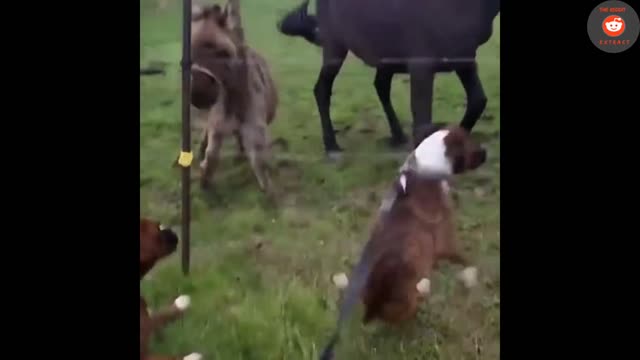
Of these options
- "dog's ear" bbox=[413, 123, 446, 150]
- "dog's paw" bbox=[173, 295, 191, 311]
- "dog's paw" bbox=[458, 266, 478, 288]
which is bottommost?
"dog's paw" bbox=[173, 295, 191, 311]

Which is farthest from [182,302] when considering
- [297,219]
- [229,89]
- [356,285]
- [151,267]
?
[229,89]

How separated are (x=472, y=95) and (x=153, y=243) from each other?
1.12 meters

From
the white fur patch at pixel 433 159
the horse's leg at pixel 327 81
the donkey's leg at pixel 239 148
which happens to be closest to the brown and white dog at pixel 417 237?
the white fur patch at pixel 433 159

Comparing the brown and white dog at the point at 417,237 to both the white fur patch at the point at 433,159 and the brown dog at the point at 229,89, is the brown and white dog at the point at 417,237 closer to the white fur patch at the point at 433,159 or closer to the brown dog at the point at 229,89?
the white fur patch at the point at 433,159

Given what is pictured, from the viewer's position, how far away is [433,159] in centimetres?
272

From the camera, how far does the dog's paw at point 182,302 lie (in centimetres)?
275

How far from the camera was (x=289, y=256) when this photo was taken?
276 cm

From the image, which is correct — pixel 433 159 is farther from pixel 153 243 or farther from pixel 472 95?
pixel 153 243

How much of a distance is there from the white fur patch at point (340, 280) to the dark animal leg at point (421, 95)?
483mm

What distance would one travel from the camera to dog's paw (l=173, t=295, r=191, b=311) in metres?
2.75
